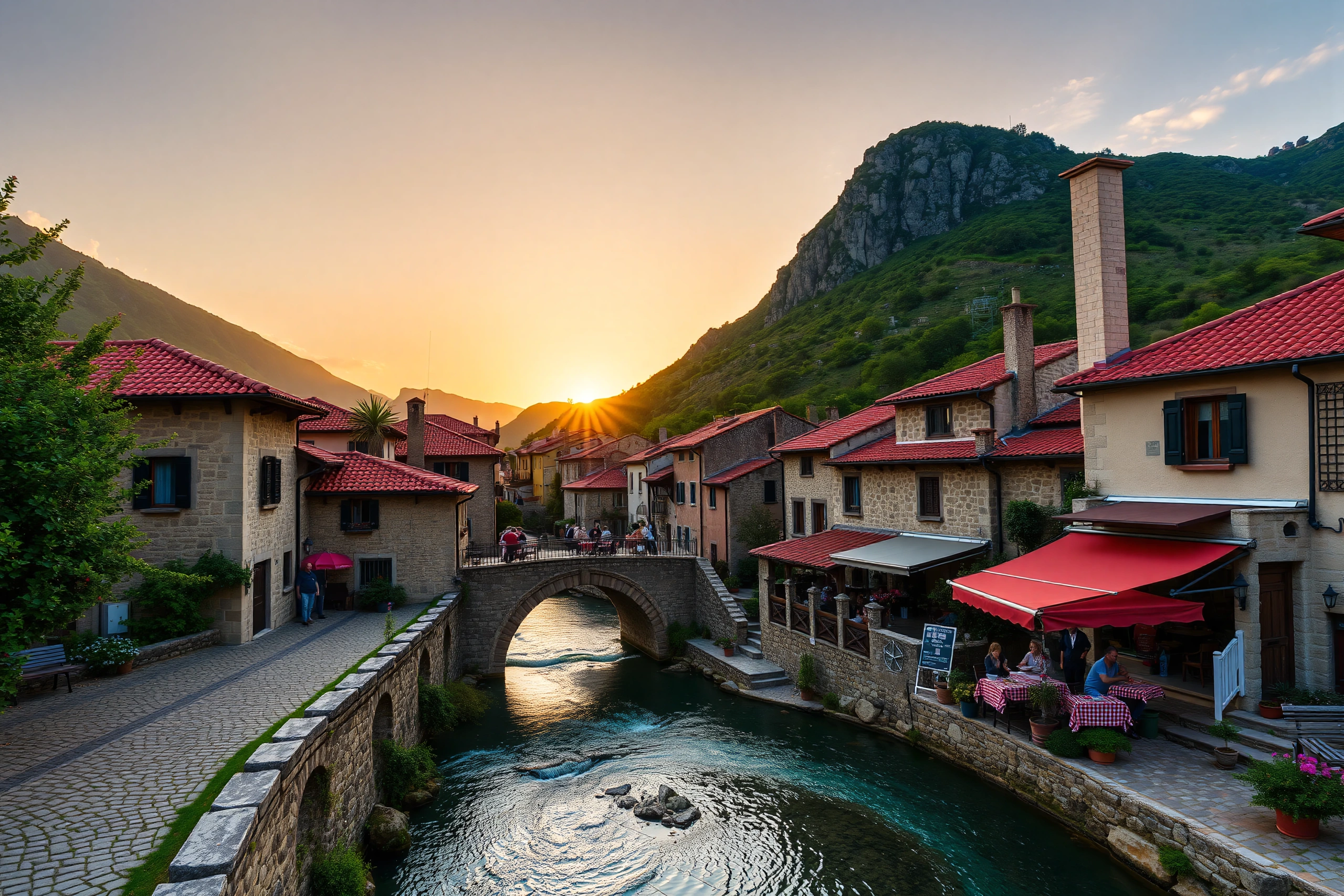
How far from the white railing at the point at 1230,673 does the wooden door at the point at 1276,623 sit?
1.65 feet

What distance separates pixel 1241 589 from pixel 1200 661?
9.85ft

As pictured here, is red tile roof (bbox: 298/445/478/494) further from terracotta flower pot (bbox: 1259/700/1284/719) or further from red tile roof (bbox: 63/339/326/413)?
terracotta flower pot (bbox: 1259/700/1284/719)

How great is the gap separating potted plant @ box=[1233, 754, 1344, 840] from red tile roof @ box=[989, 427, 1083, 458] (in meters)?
8.58

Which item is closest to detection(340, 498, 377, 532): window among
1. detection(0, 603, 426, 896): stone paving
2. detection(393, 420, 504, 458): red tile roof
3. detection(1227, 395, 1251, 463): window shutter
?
detection(0, 603, 426, 896): stone paving

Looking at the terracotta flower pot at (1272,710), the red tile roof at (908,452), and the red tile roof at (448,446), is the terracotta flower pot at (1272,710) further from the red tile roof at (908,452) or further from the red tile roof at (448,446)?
the red tile roof at (448,446)

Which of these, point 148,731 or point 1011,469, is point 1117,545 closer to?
point 1011,469

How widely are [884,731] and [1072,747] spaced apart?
6002 millimetres

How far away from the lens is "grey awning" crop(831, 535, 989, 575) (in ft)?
63.0

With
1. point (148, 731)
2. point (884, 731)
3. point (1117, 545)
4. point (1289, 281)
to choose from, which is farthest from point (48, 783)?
Answer: point (1289, 281)

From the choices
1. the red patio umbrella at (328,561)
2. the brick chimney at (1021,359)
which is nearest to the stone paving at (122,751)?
the red patio umbrella at (328,561)

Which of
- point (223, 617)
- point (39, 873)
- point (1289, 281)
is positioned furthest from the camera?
point (1289, 281)

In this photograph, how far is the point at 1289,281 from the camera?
4903cm

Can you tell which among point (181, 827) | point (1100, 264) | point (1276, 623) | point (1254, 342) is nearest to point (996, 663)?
point (1276, 623)

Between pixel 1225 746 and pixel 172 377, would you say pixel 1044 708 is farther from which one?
pixel 172 377
